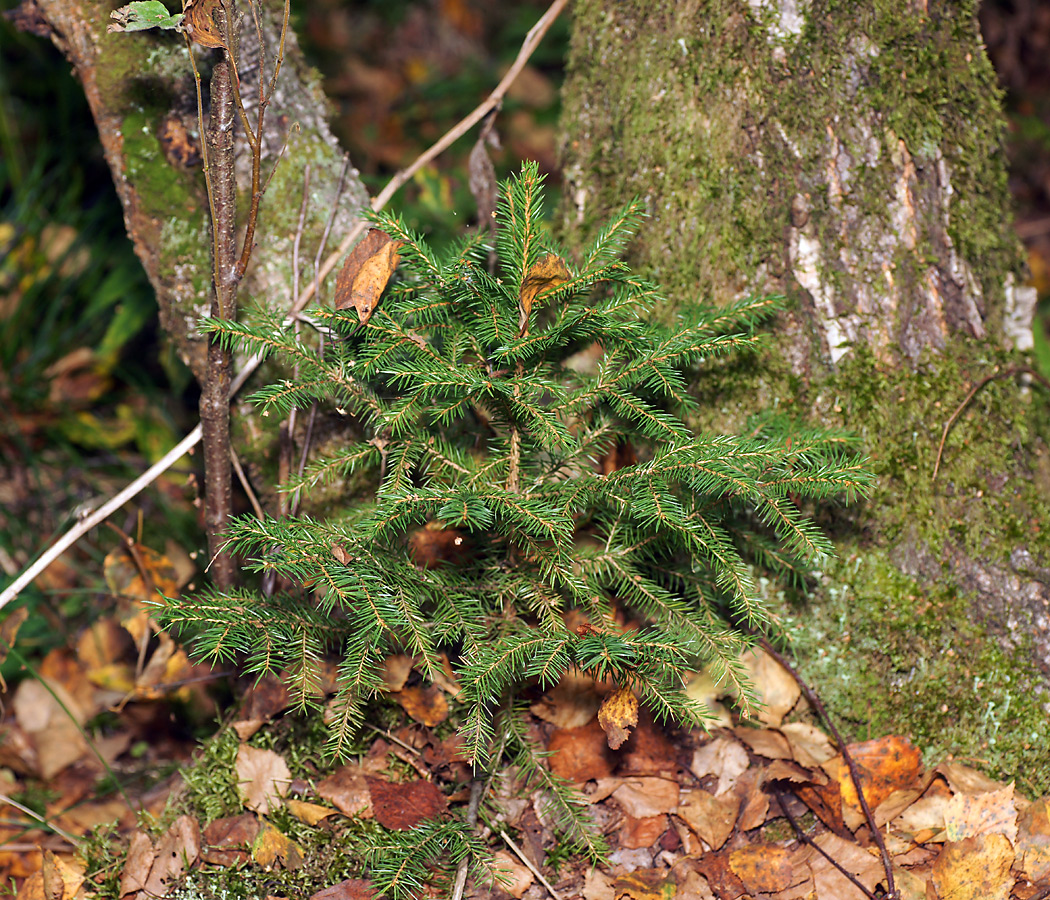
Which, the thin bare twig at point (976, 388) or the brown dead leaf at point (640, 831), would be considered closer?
the brown dead leaf at point (640, 831)

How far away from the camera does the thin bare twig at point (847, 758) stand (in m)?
1.40

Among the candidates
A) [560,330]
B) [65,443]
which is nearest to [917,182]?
[560,330]

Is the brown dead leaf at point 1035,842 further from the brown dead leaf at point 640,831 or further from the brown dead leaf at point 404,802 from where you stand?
the brown dead leaf at point 404,802

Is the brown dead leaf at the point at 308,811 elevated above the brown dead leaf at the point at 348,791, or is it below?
below

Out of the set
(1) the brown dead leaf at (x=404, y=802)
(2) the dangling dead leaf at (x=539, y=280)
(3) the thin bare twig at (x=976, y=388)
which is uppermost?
(2) the dangling dead leaf at (x=539, y=280)

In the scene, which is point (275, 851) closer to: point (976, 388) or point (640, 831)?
point (640, 831)

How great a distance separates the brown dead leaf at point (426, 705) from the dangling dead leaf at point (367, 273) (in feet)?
2.42

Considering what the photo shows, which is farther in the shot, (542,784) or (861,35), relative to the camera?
(861,35)

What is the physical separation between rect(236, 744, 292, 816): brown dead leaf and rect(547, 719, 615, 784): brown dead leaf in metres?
0.53

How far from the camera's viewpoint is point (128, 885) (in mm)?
1502

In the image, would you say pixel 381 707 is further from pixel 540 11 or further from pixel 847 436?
pixel 540 11

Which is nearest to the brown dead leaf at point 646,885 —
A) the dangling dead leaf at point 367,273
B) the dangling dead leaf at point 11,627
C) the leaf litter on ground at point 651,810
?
the leaf litter on ground at point 651,810

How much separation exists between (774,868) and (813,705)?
340 millimetres

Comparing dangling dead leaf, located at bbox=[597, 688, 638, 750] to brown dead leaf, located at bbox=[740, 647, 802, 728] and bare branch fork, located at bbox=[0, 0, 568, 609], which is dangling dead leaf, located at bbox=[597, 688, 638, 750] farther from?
bare branch fork, located at bbox=[0, 0, 568, 609]
